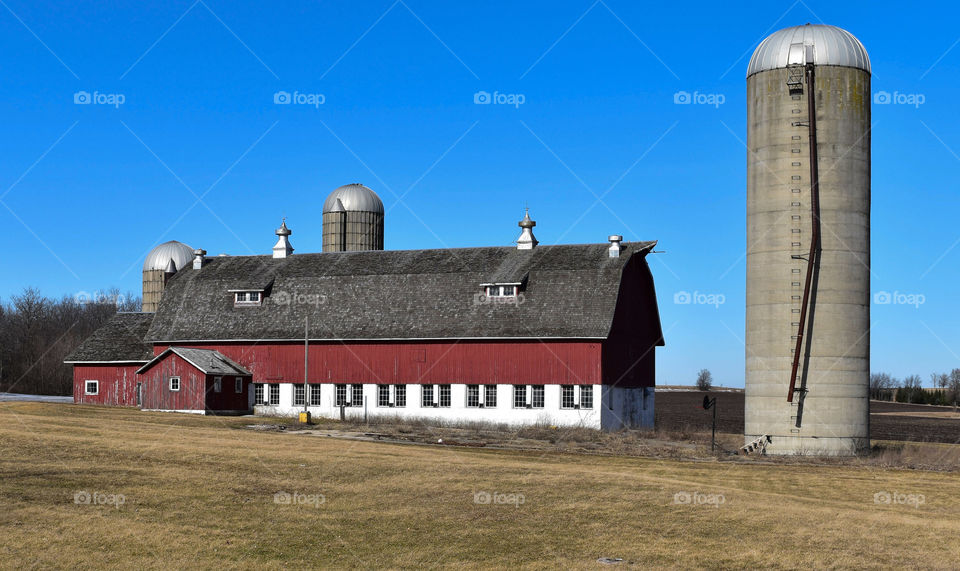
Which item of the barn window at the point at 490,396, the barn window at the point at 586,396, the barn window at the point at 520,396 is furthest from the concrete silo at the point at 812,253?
the barn window at the point at 490,396

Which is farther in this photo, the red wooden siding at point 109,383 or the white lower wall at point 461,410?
the red wooden siding at point 109,383

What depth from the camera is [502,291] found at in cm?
5497

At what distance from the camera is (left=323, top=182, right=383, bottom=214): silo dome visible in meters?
70.0

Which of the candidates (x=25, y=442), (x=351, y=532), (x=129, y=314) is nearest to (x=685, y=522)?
(x=351, y=532)

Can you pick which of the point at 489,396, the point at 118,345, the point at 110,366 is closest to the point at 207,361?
the point at 110,366

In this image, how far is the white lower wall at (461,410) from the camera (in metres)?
50.2

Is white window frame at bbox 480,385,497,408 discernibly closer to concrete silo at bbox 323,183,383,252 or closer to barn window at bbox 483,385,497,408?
barn window at bbox 483,385,497,408

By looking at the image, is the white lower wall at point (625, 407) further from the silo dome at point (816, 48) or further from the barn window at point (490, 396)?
the silo dome at point (816, 48)

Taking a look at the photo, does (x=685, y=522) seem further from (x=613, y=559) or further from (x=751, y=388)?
(x=751, y=388)

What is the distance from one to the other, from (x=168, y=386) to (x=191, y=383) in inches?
62.3

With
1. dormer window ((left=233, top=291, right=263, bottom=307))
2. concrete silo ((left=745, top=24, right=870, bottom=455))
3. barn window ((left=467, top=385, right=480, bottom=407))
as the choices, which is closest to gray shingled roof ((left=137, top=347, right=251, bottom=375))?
dormer window ((left=233, top=291, right=263, bottom=307))

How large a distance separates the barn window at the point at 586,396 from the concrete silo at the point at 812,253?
1005 cm

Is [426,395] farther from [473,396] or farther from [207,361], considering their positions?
[207,361]

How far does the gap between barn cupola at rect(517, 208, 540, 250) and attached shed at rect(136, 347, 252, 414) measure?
17375 millimetres
